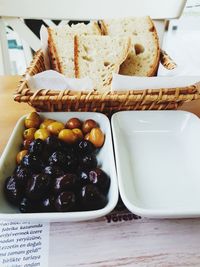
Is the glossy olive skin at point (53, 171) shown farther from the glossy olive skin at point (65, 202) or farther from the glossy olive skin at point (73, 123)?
the glossy olive skin at point (73, 123)

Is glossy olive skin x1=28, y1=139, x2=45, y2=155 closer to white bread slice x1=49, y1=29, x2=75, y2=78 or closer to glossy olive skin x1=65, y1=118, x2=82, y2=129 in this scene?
glossy olive skin x1=65, y1=118, x2=82, y2=129

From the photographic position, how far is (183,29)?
87.9 inches

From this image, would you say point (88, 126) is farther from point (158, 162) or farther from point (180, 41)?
point (180, 41)

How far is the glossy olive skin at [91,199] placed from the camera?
1.05ft

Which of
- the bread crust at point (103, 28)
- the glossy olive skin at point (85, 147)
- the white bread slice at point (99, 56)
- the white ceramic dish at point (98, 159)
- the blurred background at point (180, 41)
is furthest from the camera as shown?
the blurred background at point (180, 41)

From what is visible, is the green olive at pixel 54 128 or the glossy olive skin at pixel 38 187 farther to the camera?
the green olive at pixel 54 128

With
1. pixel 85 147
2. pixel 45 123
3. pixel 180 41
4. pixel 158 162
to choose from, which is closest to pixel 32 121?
pixel 45 123

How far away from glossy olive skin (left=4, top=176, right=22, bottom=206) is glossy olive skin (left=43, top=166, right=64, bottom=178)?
45 millimetres

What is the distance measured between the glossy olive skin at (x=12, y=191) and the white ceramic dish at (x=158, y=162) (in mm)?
146

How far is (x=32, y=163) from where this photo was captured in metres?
0.36

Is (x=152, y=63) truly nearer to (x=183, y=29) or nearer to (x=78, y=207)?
(x=78, y=207)

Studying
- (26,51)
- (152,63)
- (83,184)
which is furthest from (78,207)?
(26,51)

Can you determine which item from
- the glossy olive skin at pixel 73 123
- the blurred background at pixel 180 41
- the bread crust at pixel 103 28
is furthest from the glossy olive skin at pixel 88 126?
the blurred background at pixel 180 41

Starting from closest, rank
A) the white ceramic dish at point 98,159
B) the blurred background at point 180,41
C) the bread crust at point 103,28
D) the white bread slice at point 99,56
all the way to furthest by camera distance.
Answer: the white ceramic dish at point 98,159 → the white bread slice at point 99,56 → the bread crust at point 103,28 → the blurred background at point 180,41
